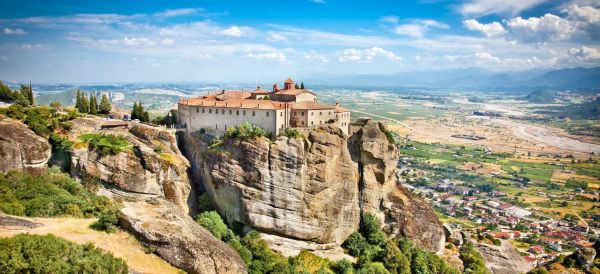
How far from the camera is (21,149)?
137 ft

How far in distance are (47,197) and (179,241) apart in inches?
528

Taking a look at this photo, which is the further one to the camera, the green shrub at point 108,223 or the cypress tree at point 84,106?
the cypress tree at point 84,106

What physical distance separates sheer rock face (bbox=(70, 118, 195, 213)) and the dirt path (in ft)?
38.4

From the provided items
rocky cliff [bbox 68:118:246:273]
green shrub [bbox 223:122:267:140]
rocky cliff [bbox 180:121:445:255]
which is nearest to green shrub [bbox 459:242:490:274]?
rocky cliff [bbox 180:121:445:255]

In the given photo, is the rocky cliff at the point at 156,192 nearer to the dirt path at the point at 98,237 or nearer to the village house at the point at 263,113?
the dirt path at the point at 98,237

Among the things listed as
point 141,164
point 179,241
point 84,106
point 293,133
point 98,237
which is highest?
point 84,106

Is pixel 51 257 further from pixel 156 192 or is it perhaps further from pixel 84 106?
pixel 84 106

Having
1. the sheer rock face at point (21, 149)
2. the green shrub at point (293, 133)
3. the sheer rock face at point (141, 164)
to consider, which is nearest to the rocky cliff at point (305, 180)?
the green shrub at point (293, 133)

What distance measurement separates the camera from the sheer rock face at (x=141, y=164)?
146ft

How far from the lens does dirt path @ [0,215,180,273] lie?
2914cm

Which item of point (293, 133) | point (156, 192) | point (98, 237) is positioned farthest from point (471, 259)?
point (98, 237)

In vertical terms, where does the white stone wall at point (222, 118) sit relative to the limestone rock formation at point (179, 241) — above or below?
above

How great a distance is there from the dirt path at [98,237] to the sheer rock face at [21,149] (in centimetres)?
1113

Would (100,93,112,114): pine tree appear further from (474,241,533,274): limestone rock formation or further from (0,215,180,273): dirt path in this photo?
(474,241,533,274): limestone rock formation
